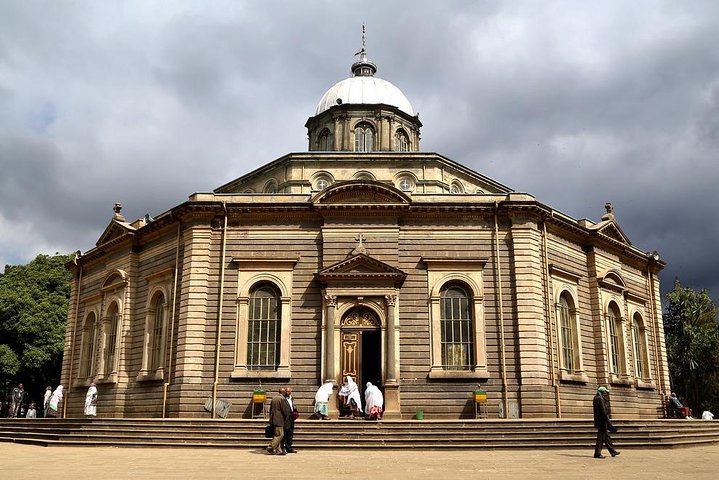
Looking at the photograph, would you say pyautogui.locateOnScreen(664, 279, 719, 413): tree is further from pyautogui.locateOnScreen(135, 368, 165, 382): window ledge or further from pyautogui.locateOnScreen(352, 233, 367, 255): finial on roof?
pyautogui.locateOnScreen(135, 368, 165, 382): window ledge

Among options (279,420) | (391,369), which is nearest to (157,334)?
(391,369)

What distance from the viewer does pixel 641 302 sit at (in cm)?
3316

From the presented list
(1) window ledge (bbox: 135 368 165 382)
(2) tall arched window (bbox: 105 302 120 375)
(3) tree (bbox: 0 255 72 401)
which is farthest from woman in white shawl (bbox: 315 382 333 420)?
(3) tree (bbox: 0 255 72 401)

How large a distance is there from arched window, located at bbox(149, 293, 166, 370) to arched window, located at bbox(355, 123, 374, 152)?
41.6ft

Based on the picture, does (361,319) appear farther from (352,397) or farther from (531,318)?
(531,318)

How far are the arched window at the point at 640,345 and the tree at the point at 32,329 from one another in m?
32.9

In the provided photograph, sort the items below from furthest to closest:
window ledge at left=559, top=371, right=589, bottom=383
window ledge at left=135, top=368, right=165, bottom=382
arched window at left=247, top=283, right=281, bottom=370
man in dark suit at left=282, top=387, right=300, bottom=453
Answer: window ledge at left=135, top=368, right=165, bottom=382 → window ledge at left=559, top=371, right=589, bottom=383 → arched window at left=247, top=283, right=281, bottom=370 → man in dark suit at left=282, top=387, right=300, bottom=453

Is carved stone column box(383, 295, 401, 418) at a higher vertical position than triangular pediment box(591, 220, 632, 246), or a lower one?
lower

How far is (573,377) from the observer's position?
2614 cm

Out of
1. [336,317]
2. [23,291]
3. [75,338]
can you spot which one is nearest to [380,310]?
[336,317]

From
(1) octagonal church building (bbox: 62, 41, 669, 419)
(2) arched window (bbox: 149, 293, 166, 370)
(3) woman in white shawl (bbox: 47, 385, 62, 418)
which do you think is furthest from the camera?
(3) woman in white shawl (bbox: 47, 385, 62, 418)

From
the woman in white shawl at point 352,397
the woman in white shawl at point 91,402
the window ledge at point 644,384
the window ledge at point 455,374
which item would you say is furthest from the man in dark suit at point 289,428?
the window ledge at point 644,384

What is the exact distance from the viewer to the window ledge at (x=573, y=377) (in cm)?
2562

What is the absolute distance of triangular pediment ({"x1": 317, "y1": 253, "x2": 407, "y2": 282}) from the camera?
2472 cm
